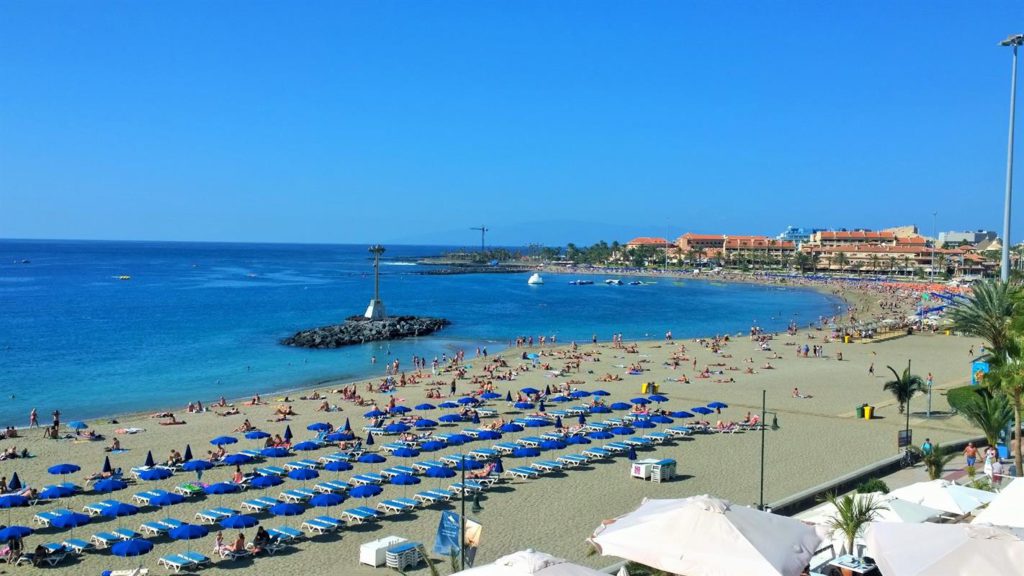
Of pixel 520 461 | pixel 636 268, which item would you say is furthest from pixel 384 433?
pixel 636 268

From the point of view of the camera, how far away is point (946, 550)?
27.5 ft

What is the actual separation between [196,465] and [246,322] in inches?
1713

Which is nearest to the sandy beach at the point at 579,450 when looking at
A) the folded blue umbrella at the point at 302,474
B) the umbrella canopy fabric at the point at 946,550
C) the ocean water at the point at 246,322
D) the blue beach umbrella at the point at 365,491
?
the folded blue umbrella at the point at 302,474

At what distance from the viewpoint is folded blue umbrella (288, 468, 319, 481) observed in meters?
18.0

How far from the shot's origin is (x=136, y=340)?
4925 cm

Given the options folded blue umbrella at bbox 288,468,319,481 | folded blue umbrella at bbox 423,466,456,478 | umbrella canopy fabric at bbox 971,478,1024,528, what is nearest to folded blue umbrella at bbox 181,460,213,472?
folded blue umbrella at bbox 288,468,319,481

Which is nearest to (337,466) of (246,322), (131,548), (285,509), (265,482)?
(265,482)

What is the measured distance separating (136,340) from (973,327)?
1811 inches

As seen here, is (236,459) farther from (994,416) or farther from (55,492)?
(994,416)

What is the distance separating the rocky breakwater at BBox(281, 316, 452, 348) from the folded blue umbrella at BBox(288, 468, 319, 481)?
3015cm

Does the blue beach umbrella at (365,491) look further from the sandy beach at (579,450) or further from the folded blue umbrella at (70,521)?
the folded blue umbrella at (70,521)

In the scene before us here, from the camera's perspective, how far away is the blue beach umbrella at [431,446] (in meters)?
21.5

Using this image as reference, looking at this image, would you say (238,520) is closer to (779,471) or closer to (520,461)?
(520,461)

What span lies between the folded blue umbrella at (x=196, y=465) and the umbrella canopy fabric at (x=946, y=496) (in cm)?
1519
